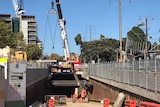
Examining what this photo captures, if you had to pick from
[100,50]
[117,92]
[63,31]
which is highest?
[100,50]

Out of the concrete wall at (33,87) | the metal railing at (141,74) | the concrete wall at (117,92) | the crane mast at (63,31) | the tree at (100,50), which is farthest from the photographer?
the tree at (100,50)

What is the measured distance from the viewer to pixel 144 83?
21.6 metres

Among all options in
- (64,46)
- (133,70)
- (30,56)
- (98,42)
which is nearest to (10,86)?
(133,70)

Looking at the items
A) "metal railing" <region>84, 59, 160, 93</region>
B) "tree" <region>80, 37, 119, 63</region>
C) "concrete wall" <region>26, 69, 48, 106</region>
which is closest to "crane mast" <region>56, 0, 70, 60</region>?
"concrete wall" <region>26, 69, 48, 106</region>

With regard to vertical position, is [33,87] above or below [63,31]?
below

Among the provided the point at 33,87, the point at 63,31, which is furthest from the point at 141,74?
the point at 63,31

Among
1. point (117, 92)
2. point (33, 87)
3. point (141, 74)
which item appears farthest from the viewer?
point (33, 87)

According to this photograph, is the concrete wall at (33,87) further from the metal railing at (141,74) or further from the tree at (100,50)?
the tree at (100,50)

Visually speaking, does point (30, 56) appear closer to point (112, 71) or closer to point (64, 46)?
point (64, 46)

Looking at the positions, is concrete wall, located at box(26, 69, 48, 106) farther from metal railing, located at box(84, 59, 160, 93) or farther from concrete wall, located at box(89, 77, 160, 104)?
metal railing, located at box(84, 59, 160, 93)

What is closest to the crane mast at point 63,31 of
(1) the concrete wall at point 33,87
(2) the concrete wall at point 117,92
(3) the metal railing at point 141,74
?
(1) the concrete wall at point 33,87

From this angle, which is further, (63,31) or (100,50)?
(100,50)

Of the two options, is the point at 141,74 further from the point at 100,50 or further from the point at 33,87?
the point at 100,50

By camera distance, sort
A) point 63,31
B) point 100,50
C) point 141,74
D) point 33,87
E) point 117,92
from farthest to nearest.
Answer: point 100,50 < point 63,31 < point 33,87 < point 117,92 < point 141,74
